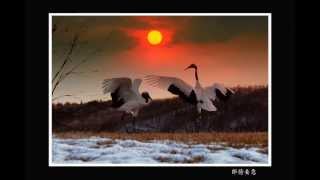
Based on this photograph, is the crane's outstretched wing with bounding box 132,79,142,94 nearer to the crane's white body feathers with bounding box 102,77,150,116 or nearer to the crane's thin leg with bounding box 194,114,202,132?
the crane's white body feathers with bounding box 102,77,150,116

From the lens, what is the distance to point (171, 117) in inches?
219

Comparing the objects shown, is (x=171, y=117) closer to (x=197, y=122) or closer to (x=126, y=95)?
(x=197, y=122)

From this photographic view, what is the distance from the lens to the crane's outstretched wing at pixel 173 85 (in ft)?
18.1

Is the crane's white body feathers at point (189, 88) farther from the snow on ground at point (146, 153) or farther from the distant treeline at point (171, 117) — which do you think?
the snow on ground at point (146, 153)

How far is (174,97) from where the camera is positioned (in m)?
5.57

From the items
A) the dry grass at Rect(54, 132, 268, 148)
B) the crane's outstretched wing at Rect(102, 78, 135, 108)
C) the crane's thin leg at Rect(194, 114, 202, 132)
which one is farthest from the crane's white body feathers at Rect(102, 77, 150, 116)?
the crane's thin leg at Rect(194, 114, 202, 132)

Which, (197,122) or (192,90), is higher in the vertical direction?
(192,90)

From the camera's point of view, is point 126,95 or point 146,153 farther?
point 126,95

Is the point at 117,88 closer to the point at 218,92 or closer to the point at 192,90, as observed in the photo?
the point at 192,90

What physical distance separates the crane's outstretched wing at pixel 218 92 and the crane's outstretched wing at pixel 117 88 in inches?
15.9

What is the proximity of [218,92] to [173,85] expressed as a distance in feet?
0.79

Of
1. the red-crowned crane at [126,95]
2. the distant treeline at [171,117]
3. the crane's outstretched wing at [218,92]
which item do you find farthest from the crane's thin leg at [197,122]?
the red-crowned crane at [126,95]

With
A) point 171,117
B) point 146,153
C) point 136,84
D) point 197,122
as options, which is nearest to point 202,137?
point 197,122
